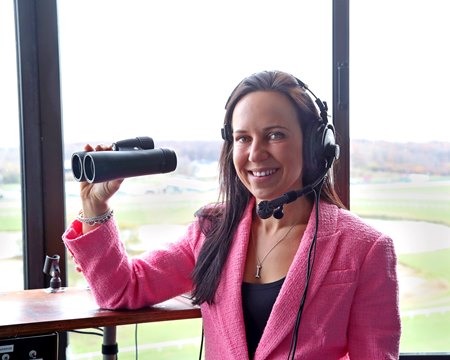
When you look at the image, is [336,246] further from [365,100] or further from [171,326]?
[171,326]

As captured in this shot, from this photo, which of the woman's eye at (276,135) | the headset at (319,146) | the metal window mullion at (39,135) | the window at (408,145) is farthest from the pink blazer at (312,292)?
the window at (408,145)

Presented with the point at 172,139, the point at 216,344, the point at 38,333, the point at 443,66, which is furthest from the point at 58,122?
the point at 443,66

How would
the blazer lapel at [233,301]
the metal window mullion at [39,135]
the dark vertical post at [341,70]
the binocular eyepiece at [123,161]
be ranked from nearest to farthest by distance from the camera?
1. the binocular eyepiece at [123,161]
2. the blazer lapel at [233,301]
3. the metal window mullion at [39,135]
4. the dark vertical post at [341,70]

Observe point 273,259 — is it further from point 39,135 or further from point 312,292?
→ point 39,135

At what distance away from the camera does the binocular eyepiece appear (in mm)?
1238

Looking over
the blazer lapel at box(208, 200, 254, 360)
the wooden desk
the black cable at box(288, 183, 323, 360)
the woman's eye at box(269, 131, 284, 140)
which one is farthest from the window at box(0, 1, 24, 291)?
the black cable at box(288, 183, 323, 360)

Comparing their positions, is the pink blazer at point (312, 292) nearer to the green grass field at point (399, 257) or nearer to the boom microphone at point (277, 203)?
the boom microphone at point (277, 203)

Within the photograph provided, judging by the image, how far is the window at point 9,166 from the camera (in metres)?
1.86

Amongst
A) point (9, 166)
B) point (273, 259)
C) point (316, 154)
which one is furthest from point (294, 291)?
point (9, 166)

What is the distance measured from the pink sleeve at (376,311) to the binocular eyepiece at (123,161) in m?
0.52

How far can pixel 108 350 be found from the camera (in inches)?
60.7

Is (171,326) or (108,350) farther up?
(108,350)

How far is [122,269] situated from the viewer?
142 centimetres

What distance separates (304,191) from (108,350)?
0.70 metres
